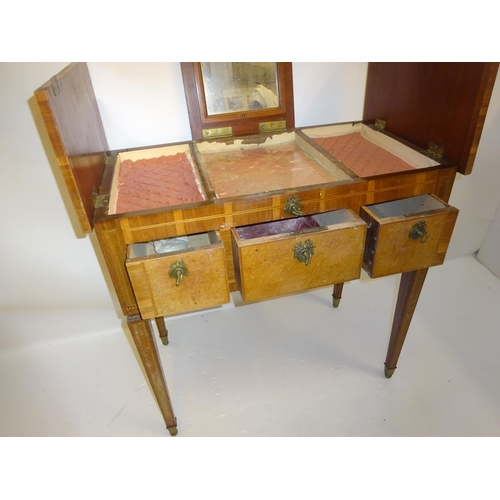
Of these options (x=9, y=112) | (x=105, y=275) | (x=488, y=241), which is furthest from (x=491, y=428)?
(x=9, y=112)

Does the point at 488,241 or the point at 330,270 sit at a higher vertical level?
the point at 330,270

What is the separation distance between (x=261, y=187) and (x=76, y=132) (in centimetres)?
45

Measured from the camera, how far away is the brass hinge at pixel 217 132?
121cm

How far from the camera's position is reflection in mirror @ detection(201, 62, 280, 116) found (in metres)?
1.16

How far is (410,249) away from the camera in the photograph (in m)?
0.94

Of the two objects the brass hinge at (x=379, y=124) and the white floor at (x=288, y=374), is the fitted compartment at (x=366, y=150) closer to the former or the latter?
the brass hinge at (x=379, y=124)

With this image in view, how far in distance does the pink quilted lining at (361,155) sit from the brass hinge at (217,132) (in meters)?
0.30

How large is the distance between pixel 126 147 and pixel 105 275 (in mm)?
551

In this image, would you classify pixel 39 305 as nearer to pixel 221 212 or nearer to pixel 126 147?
pixel 126 147

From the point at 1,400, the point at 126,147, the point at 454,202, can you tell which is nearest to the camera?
the point at 126,147

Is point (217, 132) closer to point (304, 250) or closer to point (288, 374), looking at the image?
point (304, 250)

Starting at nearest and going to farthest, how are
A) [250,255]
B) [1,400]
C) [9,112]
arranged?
1. [250,255]
2. [9,112]
3. [1,400]

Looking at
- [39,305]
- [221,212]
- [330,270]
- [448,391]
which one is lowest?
[448,391]

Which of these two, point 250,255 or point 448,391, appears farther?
point 448,391
